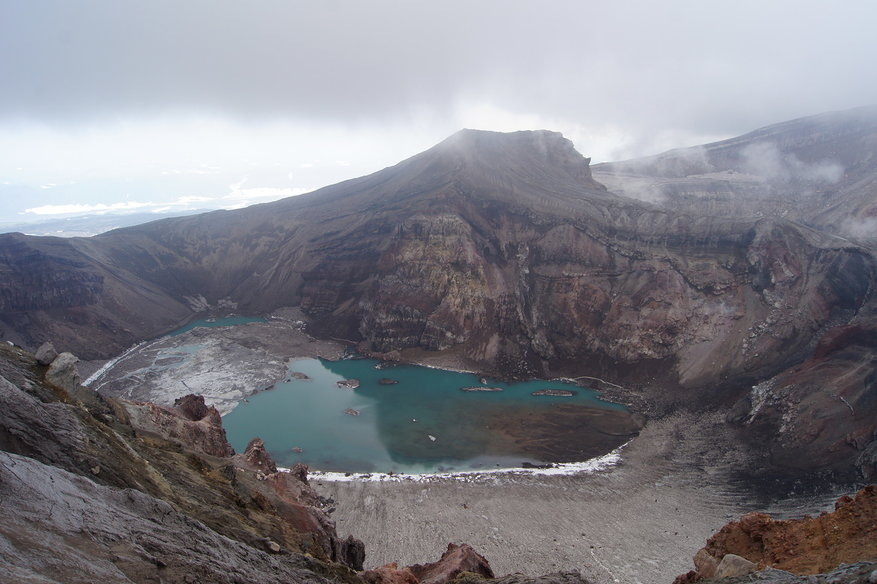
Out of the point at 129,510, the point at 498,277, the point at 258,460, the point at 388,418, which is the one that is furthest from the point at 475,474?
the point at 498,277

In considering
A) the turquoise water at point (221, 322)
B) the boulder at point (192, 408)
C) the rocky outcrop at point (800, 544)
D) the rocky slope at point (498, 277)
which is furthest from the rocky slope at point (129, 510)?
the turquoise water at point (221, 322)

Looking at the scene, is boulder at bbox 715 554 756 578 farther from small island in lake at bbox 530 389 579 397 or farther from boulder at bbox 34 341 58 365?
small island in lake at bbox 530 389 579 397

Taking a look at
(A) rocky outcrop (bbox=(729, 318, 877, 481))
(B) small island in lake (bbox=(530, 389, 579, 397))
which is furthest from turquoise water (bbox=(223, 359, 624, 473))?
(A) rocky outcrop (bbox=(729, 318, 877, 481))

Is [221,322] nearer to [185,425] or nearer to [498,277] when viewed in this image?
[498,277]

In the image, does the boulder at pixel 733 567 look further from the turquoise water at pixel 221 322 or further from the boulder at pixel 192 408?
the turquoise water at pixel 221 322

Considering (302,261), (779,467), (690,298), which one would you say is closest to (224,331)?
(302,261)

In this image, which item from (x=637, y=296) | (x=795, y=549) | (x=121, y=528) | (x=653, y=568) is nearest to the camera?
(x=121, y=528)

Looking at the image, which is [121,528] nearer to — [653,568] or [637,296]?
[653,568]
